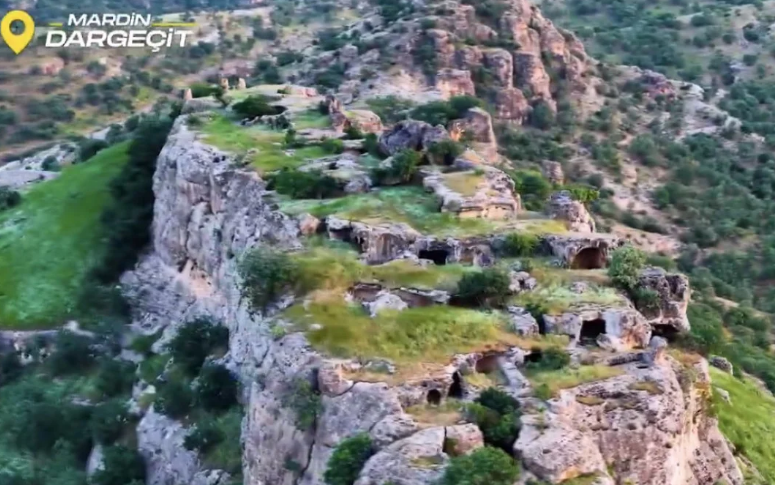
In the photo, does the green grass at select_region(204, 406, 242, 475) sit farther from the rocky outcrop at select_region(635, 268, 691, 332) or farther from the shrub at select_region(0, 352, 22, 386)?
the shrub at select_region(0, 352, 22, 386)

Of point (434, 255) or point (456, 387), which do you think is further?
point (434, 255)

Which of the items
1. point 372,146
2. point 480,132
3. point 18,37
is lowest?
point 18,37

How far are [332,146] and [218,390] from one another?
14529 millimetres

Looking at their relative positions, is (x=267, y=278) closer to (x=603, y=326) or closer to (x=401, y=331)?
(x=401, y=331)

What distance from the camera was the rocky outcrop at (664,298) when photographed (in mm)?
30734

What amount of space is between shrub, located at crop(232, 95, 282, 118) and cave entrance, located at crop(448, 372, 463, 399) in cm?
3177

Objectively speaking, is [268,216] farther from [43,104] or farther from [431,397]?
[43,104]

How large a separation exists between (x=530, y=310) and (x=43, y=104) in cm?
10266

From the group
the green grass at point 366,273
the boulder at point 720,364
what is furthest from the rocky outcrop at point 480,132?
the green grass at point 366,273

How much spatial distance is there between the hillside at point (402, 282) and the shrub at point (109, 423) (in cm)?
23

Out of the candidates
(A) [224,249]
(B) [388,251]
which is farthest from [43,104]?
(B) [388,251]

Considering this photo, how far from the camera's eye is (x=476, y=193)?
3834cm

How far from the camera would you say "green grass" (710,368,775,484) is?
36.8 meters

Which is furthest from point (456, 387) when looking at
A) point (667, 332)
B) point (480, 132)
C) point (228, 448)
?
point (480, 132)
